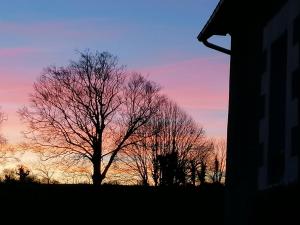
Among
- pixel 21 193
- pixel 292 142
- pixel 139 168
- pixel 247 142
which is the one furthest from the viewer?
pixel 139 168

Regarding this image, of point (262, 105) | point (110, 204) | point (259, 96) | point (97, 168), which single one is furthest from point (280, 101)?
point (97, 168)

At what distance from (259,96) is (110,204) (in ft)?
55.2

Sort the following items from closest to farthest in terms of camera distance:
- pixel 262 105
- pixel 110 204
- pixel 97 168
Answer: pixel 262 105 → pixel 110 204 → pixel 97 168

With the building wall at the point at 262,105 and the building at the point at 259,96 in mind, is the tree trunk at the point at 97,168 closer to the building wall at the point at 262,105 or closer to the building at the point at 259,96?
the building at the point at 259,96

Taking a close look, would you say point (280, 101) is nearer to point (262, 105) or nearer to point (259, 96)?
point (262, 105)

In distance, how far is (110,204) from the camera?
24266mm

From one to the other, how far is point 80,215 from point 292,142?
60.0 feet

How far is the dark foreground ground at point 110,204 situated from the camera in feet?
76.6

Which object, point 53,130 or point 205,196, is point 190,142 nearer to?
point 53,130

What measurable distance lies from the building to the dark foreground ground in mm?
14143

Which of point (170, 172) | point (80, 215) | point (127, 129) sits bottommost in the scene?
point (80, 215)

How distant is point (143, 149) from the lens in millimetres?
60844

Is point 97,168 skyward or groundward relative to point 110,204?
skyward

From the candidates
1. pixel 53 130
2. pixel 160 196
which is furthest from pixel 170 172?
pixel 160 196
